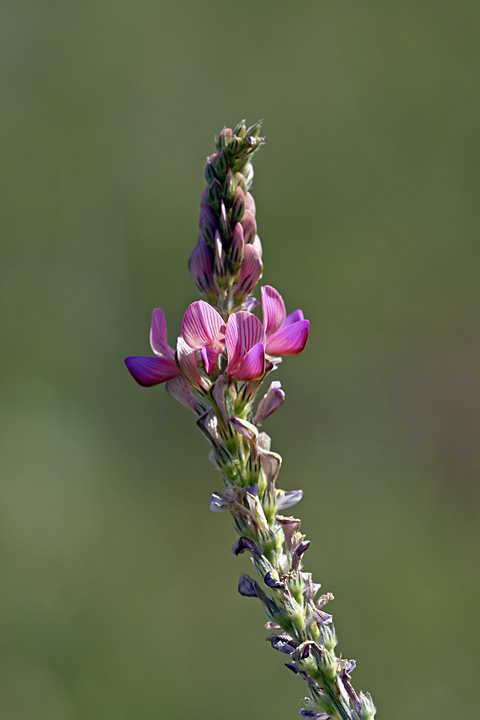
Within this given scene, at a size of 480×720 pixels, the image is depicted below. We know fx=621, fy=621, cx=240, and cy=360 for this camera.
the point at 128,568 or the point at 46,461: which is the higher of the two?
the point at 46,461

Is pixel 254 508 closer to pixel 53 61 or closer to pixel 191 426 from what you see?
pixel 191 426

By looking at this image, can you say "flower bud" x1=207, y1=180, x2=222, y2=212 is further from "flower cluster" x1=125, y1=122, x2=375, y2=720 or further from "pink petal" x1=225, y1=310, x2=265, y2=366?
"pink petal" x1=225, y1=310, x2=265, y2=366

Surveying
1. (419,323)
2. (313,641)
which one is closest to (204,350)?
(313,641)

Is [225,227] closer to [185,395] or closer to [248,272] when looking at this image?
[248,272]

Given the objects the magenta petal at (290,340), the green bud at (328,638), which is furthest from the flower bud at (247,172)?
the green bud at (328,638)

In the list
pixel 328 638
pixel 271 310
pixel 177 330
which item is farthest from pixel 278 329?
pixel 177 330
